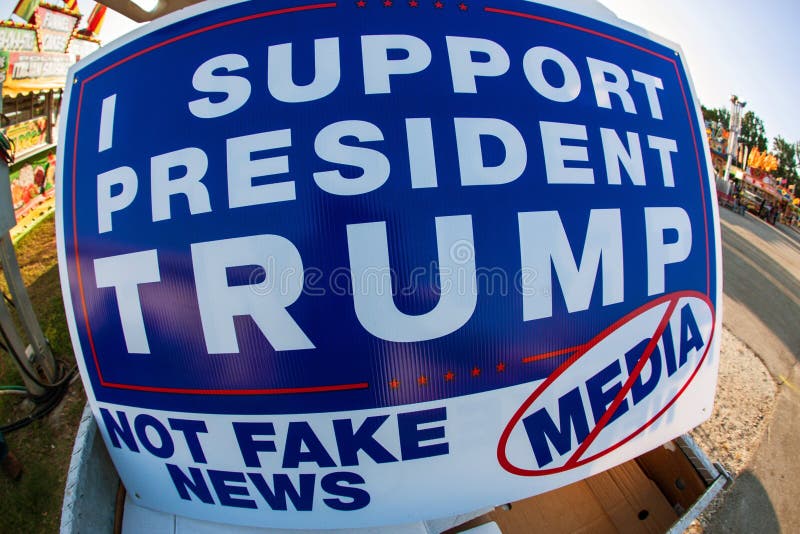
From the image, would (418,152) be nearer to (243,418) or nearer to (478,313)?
(478,313)

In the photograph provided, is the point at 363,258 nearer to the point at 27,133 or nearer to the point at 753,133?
the point at 27,133

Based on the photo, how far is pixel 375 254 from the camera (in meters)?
2.04

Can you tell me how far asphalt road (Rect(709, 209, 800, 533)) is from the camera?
15.5 ft

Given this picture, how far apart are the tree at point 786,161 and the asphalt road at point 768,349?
26.2 meters

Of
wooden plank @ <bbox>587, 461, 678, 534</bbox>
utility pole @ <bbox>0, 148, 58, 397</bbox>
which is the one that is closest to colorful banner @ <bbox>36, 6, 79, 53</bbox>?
utility pole @ <bbox>0, 148, 58, 397</bbox>

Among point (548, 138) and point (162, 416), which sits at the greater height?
point (548, 138)

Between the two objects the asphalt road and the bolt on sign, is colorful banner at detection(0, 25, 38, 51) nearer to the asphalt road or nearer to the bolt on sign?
the bolt on sign

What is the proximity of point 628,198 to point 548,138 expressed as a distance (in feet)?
2.10

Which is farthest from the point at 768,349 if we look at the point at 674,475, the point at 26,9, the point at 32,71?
the point at 26,9

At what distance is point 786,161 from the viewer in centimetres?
3528

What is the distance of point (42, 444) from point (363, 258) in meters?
5.72

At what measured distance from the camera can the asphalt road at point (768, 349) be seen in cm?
471

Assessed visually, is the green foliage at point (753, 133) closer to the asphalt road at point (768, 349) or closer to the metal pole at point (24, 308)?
the asphalt road at point (768, 349)

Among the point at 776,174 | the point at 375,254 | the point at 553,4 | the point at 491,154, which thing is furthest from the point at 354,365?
the point at 776,174
